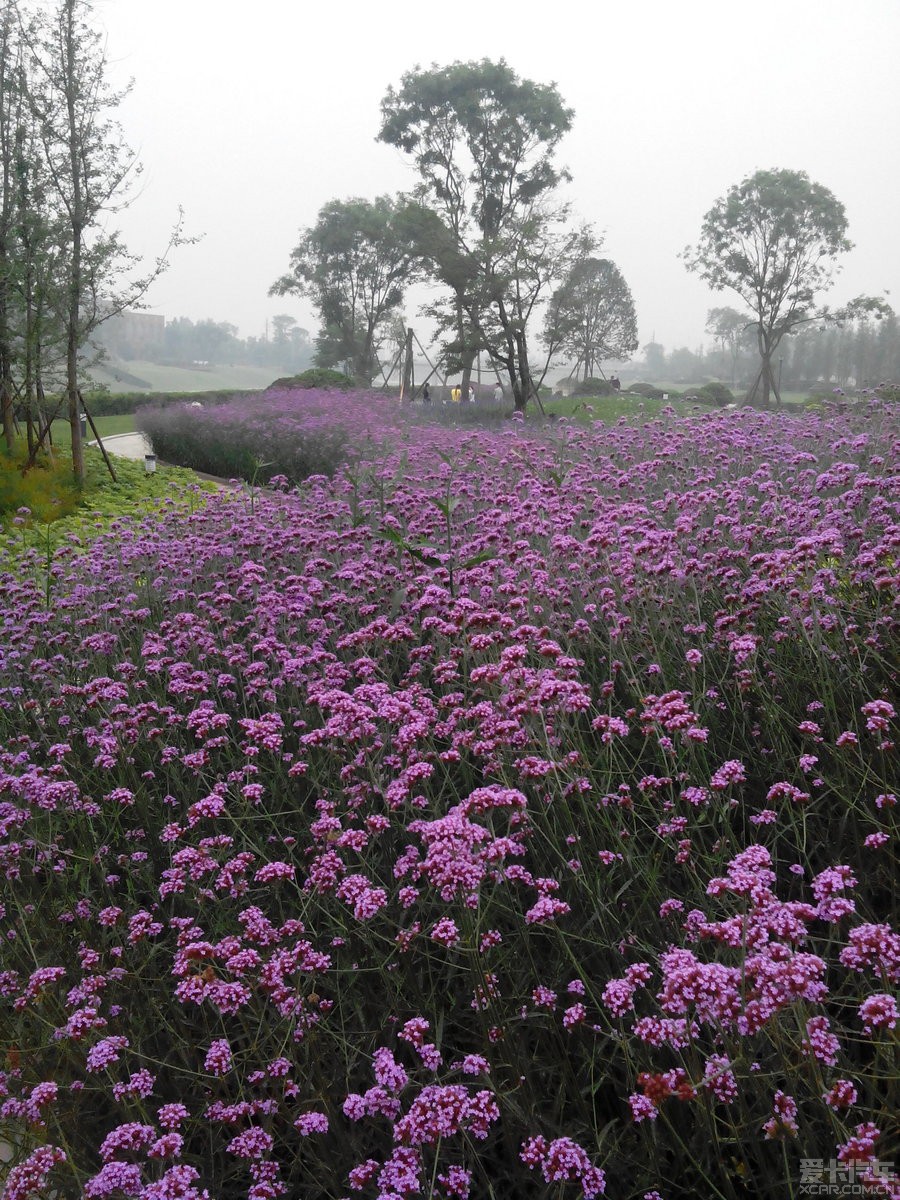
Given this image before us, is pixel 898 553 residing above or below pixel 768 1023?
above

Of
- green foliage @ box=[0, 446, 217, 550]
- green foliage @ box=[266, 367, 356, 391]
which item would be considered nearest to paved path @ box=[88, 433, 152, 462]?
green foliage @ box=[0, 446, 217, 550]

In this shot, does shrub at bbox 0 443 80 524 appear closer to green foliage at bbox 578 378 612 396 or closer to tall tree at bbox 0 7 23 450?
tall tree at bbox 0 7 23 450

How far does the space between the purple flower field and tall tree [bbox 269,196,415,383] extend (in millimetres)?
45722

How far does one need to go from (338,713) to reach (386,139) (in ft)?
135

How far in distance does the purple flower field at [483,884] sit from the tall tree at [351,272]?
45.7 metres

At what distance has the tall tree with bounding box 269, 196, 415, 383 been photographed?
158 feet

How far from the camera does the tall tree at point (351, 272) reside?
4812 cm

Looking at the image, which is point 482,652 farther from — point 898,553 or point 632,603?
point 898,553

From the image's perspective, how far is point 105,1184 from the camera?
1622 mm

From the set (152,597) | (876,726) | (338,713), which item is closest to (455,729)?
(338,713)

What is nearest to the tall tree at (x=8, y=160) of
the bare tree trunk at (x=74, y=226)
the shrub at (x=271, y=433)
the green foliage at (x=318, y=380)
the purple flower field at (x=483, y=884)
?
the bare tree trunk at (x=74, y=226)

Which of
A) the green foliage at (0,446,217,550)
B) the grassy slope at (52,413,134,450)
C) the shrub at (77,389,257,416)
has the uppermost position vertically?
the shrub at (77,389,257,416)

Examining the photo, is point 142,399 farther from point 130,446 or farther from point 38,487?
point 38,487

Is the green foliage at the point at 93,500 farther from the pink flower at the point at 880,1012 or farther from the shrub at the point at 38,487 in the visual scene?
the pink flower at the point at 880,1012
